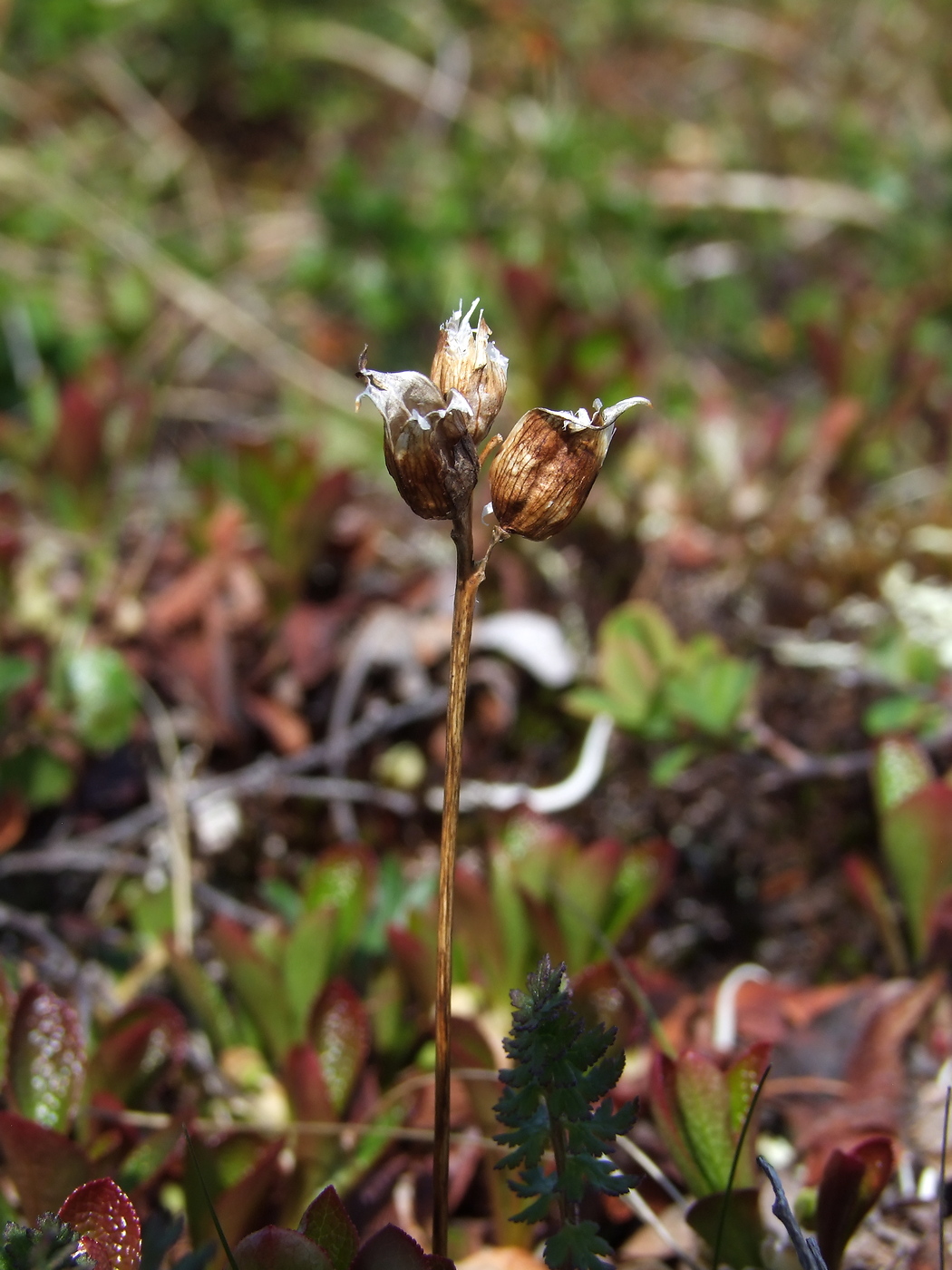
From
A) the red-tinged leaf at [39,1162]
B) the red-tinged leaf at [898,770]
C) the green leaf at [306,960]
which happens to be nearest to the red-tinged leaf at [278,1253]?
the red-tinged leaf at [39,1162]

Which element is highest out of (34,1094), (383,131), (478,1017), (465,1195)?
(383,131)

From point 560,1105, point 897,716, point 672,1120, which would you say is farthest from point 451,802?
point 897,716

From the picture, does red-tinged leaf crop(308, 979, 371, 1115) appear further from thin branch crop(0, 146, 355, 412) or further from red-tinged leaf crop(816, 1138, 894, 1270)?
thin branch crop(0, 146, 355, 412)

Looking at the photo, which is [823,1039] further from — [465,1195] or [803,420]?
[803,420]

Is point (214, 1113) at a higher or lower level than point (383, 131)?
lower

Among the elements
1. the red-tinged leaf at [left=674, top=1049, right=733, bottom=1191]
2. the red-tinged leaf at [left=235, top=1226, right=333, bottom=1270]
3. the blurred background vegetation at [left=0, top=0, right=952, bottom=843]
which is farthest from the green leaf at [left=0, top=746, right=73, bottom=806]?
the red-tinged leaf at [left=674, top=1049, right=733, bottom=1191]

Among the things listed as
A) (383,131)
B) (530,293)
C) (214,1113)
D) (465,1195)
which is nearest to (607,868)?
(465,1195)

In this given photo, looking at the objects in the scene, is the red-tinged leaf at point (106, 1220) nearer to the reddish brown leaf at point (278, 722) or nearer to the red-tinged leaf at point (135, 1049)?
the red-tinged leaf at point (135, 1049)
